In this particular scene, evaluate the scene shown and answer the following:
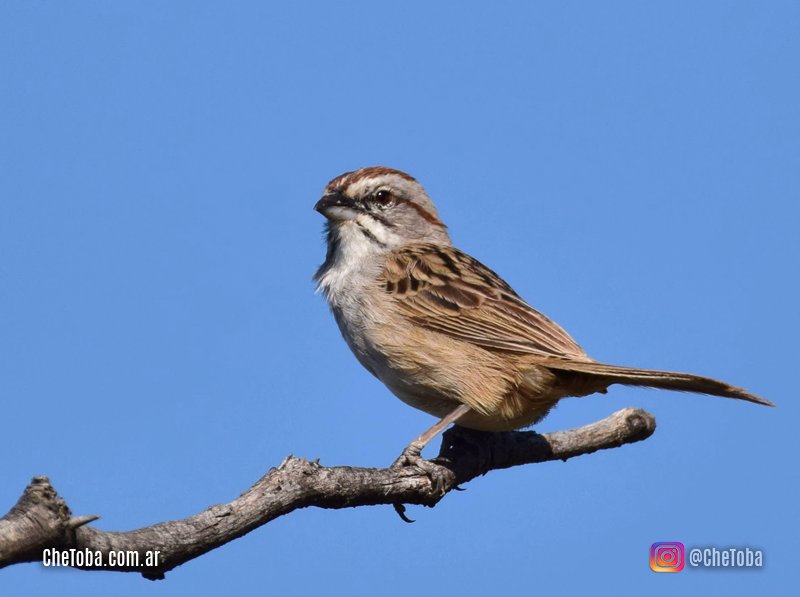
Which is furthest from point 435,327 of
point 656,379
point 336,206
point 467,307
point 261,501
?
point 261,501

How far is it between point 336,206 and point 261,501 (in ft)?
12.3

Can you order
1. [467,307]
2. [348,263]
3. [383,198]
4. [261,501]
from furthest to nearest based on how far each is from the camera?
[383,198] → [348,263] → [467,307] → [261,501]

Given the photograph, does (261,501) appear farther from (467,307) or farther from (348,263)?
(348,263)

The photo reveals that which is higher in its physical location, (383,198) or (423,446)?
(383,198)

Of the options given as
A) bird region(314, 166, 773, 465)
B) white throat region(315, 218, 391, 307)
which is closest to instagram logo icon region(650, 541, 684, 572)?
bird region(314, 166, 773, 465)

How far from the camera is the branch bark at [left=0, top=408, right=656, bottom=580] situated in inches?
189

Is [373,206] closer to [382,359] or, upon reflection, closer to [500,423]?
[382,359]

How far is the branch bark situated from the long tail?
1.08 m

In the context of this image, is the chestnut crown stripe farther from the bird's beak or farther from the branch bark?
the branch bark

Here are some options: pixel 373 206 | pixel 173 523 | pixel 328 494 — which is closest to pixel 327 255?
pixel 373 206

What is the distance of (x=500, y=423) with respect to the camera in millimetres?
8258

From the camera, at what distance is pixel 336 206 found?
9.07m

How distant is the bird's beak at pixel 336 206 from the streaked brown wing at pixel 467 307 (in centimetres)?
55

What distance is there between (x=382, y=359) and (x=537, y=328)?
1258mm
